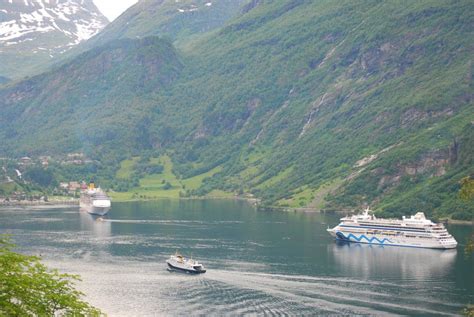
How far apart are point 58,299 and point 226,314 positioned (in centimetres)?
5450

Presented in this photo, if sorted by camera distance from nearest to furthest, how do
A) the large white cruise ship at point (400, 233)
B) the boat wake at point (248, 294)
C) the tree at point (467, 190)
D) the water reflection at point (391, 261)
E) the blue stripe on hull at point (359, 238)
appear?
the tree at point (467, 190) → the boat wake at point (248, 294) → the water reflection at point (391, 261) → the large white cruise ship at point (400, 233) → the blue stripe on hull at point (359, 238)

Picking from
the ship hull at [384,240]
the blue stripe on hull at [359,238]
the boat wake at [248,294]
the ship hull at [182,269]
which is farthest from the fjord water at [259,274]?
the ship hull at [384,240]

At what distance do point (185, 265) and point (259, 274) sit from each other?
13537 millimetres

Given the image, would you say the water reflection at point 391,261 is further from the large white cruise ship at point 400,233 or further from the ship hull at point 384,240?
the large white cruise ship at point 400,233

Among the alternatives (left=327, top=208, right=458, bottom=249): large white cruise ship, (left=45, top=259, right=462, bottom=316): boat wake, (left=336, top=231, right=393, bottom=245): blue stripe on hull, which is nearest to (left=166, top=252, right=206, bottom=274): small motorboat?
(left=45, top=259, right=462, bottom=316): boat wake

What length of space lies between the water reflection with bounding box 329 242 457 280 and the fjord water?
187 mm

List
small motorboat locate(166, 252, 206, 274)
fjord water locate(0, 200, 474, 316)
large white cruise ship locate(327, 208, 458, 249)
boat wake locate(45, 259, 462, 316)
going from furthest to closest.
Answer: large white cruise ship locate(327, 208, 458, 249)
small motorboat locate(166, 252, 206, 274)
fjord water locate(0, 200, 474, 316)
boat wake locate(45, 259, 462, 316)

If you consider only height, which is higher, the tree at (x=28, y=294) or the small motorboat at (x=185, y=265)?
the tree at (x=28, y=294)

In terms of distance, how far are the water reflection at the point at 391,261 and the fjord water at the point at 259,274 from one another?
19 centimetres

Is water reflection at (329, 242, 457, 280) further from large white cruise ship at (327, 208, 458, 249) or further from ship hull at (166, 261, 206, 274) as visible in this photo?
ship hull at (166, 261, 206, 274)

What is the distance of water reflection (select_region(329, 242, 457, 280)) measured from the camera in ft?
472

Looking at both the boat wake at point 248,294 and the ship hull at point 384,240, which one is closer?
the boat wake at point 248,294

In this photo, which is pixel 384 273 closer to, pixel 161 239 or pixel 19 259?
pixel 161 239

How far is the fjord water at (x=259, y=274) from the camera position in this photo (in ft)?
373
